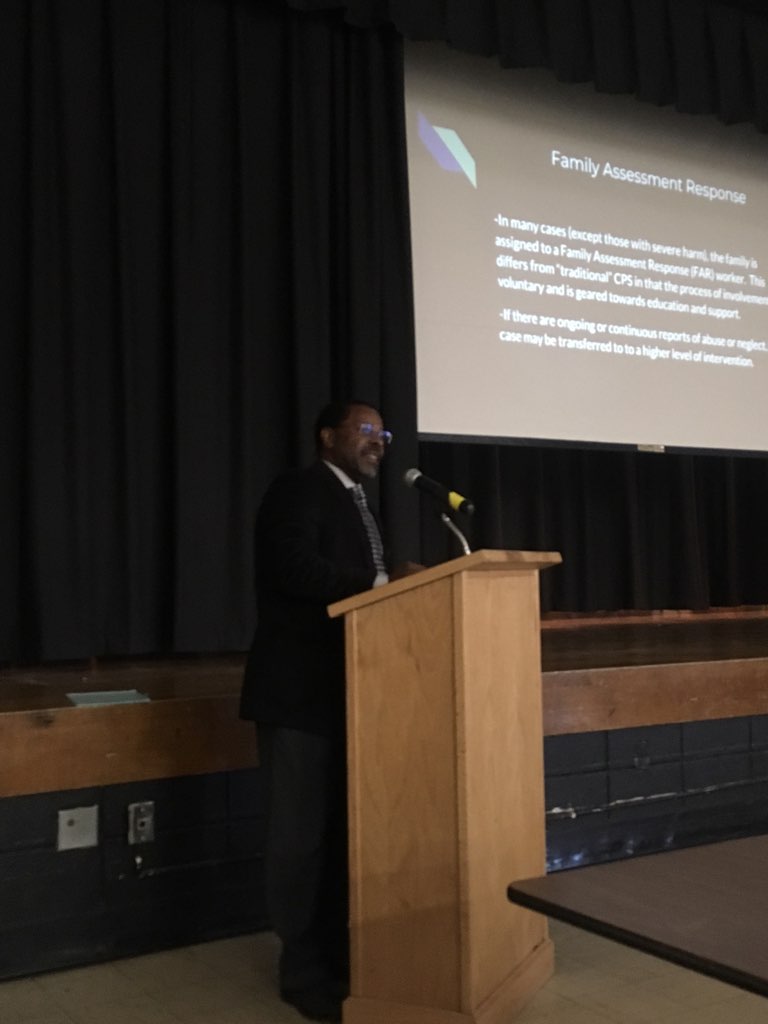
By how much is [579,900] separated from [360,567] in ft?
4.14

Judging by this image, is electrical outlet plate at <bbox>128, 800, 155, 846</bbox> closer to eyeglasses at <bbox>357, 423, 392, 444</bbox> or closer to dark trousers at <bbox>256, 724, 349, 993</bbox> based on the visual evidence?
dark trousers at <bbox>256, 724, 349, 993</bbox>

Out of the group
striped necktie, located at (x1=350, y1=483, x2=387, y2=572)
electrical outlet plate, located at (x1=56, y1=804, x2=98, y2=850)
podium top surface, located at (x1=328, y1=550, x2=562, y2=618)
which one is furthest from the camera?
electrical outlet plate, located at (x1=56, y1=804, x2=98, y2=850)

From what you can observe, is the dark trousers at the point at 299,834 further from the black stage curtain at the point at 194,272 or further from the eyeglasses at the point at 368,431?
the black stage curtain at the point at 194,272

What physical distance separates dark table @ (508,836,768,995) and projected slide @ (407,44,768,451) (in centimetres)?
303

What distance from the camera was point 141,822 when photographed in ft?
8.78

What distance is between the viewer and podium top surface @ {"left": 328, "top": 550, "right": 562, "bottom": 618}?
6.56 ft

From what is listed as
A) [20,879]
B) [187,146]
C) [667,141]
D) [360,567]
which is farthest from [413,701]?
[667,141]

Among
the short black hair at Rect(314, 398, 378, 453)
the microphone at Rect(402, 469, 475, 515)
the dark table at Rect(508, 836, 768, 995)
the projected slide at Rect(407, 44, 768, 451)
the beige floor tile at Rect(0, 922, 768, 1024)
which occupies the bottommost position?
the beige floor tile at Rect(0, 922, 768, 1024)

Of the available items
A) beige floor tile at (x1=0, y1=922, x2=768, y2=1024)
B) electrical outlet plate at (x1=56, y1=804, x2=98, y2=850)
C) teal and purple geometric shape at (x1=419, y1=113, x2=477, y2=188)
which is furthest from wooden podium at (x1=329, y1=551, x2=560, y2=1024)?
teal and purple geometric shape at (x1=419, y1=113, x2=477, y2=188)

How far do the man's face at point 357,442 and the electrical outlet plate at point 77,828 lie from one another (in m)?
1.04

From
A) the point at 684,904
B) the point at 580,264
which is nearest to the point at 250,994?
the point at 684,904

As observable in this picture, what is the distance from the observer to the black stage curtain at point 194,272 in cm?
363

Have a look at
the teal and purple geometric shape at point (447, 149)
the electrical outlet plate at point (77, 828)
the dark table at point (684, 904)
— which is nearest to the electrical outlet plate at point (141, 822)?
the electrical outlet plate at point (77, 828)

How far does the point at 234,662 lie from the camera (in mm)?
3787
